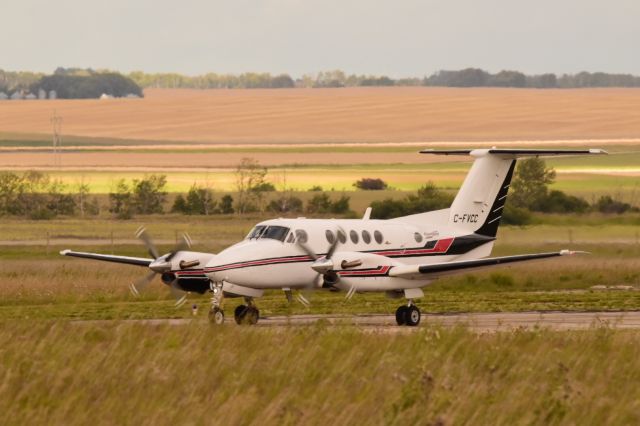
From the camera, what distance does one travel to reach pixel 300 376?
1802 cm

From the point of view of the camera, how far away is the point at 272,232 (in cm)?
3222

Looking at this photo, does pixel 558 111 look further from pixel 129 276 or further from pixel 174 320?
pixel 174 320

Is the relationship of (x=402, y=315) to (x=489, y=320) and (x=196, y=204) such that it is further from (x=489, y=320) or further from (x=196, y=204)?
(x=196, y=204)

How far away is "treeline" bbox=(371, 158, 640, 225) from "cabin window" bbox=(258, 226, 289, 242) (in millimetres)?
43120

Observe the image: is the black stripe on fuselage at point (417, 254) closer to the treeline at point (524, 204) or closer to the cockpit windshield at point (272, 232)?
the cockpit windshield at point (272, 232)

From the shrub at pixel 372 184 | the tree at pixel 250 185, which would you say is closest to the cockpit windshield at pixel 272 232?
the tree at pixel 250 185

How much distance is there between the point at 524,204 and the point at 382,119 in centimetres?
8770

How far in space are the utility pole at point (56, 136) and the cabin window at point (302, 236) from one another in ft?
364

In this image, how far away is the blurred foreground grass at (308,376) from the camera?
1541 cm

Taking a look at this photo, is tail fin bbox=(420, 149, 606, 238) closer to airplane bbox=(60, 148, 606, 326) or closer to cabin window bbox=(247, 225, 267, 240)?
airplane bbox=(60, 148, 606, 326)

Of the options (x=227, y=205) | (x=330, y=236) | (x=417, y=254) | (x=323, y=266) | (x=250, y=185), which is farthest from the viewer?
(x=250, y=185)

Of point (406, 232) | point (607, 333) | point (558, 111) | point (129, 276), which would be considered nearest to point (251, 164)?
point (558, 111)

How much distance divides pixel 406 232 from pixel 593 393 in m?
17.7

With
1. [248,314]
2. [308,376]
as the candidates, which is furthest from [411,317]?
[308,376]
